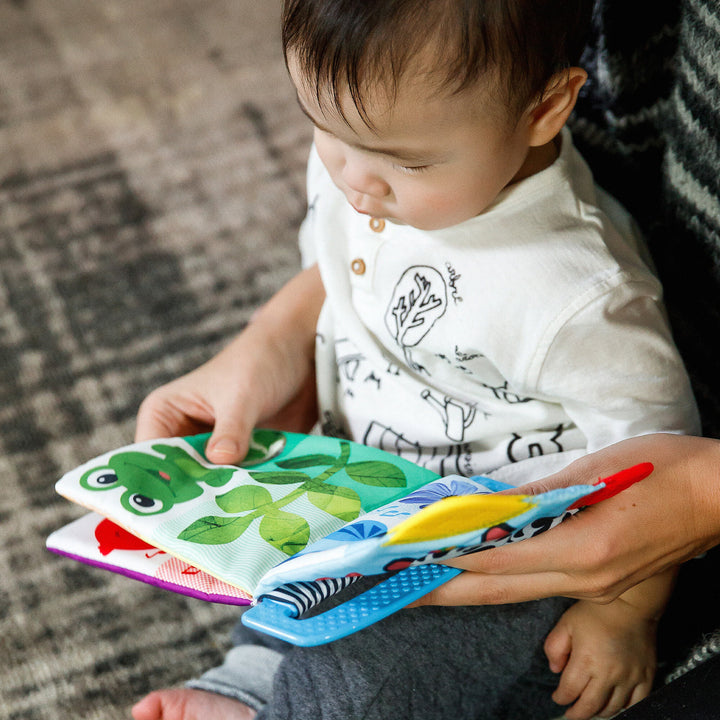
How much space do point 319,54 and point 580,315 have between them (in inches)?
9.2

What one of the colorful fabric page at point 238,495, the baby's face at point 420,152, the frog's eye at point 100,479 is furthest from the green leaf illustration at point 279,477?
the baby's face at point 420,152

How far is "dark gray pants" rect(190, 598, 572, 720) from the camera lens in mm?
595

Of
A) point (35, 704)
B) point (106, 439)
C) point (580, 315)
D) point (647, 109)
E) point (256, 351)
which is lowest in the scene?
point (35, 704)

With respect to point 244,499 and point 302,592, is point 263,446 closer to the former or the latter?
point 244,499

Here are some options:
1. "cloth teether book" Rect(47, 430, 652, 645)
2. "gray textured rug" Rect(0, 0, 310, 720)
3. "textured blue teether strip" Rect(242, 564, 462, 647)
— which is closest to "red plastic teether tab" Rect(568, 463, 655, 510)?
"cloth teether book" Rect(47, 430, 652, 645)

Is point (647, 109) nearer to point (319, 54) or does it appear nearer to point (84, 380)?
point (319, 54)

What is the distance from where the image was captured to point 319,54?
19.2 inches

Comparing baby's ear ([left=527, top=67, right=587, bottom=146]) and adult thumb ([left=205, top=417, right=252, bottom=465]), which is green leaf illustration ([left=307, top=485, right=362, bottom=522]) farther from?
baby's ear ([left=527, top=67, right=587, bottom=146])

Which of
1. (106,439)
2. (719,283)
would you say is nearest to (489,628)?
(719,283)

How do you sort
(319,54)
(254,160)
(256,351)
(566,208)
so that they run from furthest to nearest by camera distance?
1. (254,160)
2. (256,351)
3. (566,208)
4. (319,54)

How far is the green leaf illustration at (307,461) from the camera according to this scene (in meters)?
0.66

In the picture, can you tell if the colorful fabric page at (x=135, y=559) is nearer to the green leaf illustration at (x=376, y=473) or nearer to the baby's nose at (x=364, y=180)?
the green leaf illustration at (x=376, y=473)

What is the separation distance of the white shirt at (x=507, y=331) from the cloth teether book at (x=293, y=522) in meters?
0.06

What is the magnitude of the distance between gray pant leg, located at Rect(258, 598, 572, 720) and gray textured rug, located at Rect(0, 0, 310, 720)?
0.24 m
